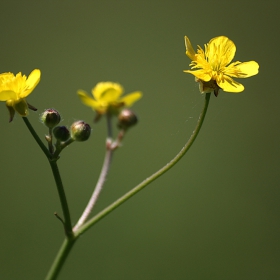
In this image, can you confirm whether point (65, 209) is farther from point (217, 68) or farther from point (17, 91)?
point (217, 68)

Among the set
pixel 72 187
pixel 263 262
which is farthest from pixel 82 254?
pixel 263 262

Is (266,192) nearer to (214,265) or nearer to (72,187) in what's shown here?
(214,265)

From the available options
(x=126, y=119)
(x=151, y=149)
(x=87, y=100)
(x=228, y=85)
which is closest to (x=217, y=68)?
(x=228, y=85)

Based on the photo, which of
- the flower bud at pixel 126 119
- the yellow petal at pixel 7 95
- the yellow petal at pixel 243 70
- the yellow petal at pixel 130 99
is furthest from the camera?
the yellow petal at pixel 243 70

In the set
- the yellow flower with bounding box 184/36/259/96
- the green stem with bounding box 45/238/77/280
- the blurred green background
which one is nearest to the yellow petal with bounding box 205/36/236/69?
the yellow flower with bounding box 184/36/259/96

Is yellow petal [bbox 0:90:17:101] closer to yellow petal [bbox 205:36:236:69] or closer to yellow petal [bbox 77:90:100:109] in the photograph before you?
yellow petal [bbox 77:90:100:109]

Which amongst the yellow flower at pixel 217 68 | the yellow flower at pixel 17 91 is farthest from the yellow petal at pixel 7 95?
the yellow flower at pixel 217 68

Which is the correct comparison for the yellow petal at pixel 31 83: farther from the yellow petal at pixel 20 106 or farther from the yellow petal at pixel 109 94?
the yellow petal at pixel 109 94
